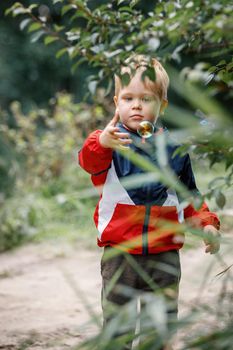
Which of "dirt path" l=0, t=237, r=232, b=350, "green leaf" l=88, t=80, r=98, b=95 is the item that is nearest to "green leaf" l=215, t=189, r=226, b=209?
"dirt path" l=0, t=237, r=232, b=350

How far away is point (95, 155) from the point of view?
2.38m

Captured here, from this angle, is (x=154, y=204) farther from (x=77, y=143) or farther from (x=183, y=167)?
(x=77, y=143)

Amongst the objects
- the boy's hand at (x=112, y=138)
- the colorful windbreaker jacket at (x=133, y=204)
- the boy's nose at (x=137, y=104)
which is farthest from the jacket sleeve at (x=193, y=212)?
the boy's hand at (x=112, y=138)

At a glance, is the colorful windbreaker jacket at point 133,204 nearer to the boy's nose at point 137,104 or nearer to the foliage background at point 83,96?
the boy's nose at point 137,104

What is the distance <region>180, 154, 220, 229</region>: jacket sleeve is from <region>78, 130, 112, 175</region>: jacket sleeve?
317 mm

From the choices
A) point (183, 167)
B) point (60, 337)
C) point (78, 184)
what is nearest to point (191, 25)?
point (183, 167)

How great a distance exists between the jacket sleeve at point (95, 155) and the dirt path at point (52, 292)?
40 cm

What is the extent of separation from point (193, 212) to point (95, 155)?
0.51m

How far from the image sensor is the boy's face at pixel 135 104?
2482mm

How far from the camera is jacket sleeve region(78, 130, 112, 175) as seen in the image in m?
2.37

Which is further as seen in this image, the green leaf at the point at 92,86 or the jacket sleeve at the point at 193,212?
the green leaf at the point at 92,86

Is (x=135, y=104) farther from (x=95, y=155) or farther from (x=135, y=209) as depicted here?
(x=135, y=209)

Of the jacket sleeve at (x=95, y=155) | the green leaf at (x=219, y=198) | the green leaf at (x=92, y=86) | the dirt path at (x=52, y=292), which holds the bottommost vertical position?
the dirt path at (x=52, y=292)

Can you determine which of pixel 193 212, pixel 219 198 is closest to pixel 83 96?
pixel 193 212
